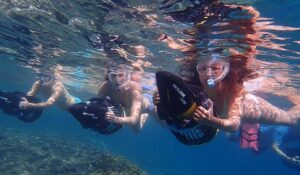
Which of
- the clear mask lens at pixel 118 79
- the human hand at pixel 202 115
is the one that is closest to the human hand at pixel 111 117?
the clear mask lens at pixel 118 79

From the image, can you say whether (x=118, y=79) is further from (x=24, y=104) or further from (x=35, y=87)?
(x=35, y=87)

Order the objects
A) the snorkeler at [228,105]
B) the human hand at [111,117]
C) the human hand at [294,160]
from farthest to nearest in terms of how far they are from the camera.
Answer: the human hand at [294,160]
the human hand at [111,117]
the snorkeler at [228,105]

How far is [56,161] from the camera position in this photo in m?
17.6

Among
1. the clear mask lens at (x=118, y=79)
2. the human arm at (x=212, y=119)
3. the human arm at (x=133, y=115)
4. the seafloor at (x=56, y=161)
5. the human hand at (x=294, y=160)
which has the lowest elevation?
the seafloor at (x=56, y=161)

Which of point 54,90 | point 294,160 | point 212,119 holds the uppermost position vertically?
point 54,90

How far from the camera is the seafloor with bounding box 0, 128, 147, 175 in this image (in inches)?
598

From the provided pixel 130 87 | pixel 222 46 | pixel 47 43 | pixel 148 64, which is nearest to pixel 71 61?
pixel 47 43

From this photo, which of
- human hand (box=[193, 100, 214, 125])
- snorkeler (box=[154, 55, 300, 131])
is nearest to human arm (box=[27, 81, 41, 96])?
snorkeler (box=[154, 55, 300, 131])

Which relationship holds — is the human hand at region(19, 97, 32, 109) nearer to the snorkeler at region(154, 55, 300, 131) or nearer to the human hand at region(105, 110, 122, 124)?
the human hand at region(105, 110, 122, 124)

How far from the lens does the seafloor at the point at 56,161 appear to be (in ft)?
49.8

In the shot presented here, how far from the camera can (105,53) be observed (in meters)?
17.5

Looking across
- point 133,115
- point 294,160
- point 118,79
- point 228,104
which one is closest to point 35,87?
point 118,79

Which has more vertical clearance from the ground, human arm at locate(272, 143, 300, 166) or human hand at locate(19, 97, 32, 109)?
human hand at locate(19, 97, 32, 109)

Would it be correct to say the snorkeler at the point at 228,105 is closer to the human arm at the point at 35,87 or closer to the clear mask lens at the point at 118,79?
the clear mask lens at the point at 118,79
